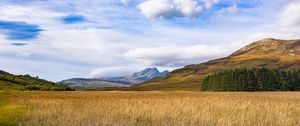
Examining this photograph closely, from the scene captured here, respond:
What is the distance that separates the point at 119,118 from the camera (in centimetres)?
2106

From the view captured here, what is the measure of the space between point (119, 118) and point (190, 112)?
4153 millimetres

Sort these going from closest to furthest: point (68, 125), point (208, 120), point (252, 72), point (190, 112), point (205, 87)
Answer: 1. point (68, 125)
2. point (208, 120)
3. point (190, 112)
4. point (252, 72)
5. point (205, 87)

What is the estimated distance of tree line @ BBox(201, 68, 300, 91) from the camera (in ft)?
461

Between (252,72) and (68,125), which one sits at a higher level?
(252,72)

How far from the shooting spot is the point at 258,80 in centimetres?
14025

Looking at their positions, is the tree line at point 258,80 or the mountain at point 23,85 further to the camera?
the tree line at point 258,80

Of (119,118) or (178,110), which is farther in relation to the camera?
(178,110)

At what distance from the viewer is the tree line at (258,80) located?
461 ft

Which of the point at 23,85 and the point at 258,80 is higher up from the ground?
the point at 23,85

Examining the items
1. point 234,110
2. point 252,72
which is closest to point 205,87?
point 252,72

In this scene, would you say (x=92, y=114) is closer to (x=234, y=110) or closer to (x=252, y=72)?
(x=234, y=110)

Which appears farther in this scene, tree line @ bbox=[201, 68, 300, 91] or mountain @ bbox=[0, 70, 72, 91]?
tree line @ bbox=[201, 68, 300, 91]

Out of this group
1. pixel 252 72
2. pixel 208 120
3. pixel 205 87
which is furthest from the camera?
pixel 205 87

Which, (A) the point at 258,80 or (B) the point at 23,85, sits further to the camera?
(B) the point at 23,85
